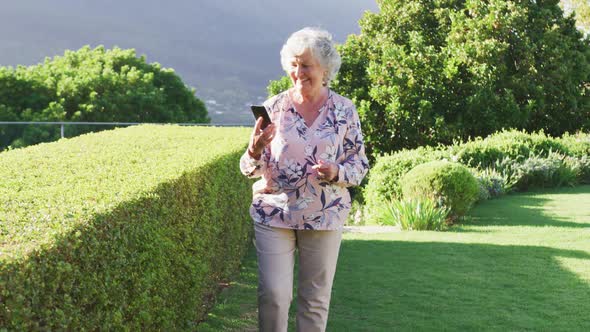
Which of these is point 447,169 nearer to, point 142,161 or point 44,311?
point 142,161

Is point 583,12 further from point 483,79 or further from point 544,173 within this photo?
point 544,173

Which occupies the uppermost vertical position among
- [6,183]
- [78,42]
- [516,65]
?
[78,42]

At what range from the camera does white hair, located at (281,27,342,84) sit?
4066 mm

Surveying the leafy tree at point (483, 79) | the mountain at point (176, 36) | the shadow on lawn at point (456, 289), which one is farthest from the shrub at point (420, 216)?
the mountain at point (176, 36)

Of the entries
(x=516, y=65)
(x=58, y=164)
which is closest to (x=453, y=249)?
(x=58, y=164)

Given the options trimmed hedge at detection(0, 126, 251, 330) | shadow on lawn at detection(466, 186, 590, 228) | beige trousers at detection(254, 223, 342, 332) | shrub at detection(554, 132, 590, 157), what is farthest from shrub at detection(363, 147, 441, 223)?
beige trousers at detection(254, 223, 342, 332)

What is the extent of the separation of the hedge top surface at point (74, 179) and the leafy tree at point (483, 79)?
1267 cm

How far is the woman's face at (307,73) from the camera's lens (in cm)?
407

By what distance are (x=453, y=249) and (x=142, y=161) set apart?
172 inches

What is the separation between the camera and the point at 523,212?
11.8 meters

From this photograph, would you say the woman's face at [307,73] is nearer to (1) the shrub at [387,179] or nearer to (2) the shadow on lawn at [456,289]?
(2) the shadow on lawn at [456,289]

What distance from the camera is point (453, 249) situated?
8.84 meters

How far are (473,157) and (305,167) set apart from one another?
12.1 metres

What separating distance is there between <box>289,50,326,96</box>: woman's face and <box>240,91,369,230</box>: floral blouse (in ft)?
0.34
